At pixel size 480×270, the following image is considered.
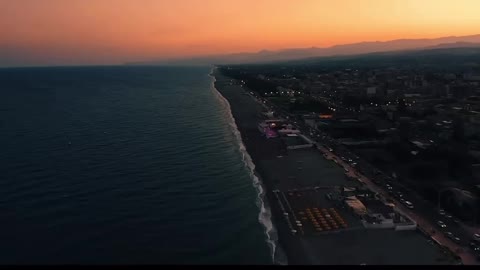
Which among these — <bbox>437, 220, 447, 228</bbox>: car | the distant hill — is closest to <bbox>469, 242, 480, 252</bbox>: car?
<bbox>437, 220, 447, 228</bbox>: car

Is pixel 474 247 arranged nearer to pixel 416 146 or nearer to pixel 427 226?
pixel 427 226

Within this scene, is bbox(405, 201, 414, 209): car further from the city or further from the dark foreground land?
the dark foreground land

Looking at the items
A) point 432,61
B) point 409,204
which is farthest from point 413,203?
point 432,61

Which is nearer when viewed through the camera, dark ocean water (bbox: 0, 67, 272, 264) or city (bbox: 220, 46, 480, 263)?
dark ocean water (bbox: 0, 67, 272, 264)

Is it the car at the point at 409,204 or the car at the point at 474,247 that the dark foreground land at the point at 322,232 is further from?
the car at the point at 409,204

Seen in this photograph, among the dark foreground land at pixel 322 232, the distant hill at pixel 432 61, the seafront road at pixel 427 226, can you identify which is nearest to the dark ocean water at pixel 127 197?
the dark foreground land at pixel 322 232

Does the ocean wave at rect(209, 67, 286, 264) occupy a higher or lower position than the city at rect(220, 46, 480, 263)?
higher

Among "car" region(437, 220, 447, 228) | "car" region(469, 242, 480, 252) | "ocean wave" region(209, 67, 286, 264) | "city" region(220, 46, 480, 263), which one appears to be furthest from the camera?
"city" region(220, 46, 480, 263)
